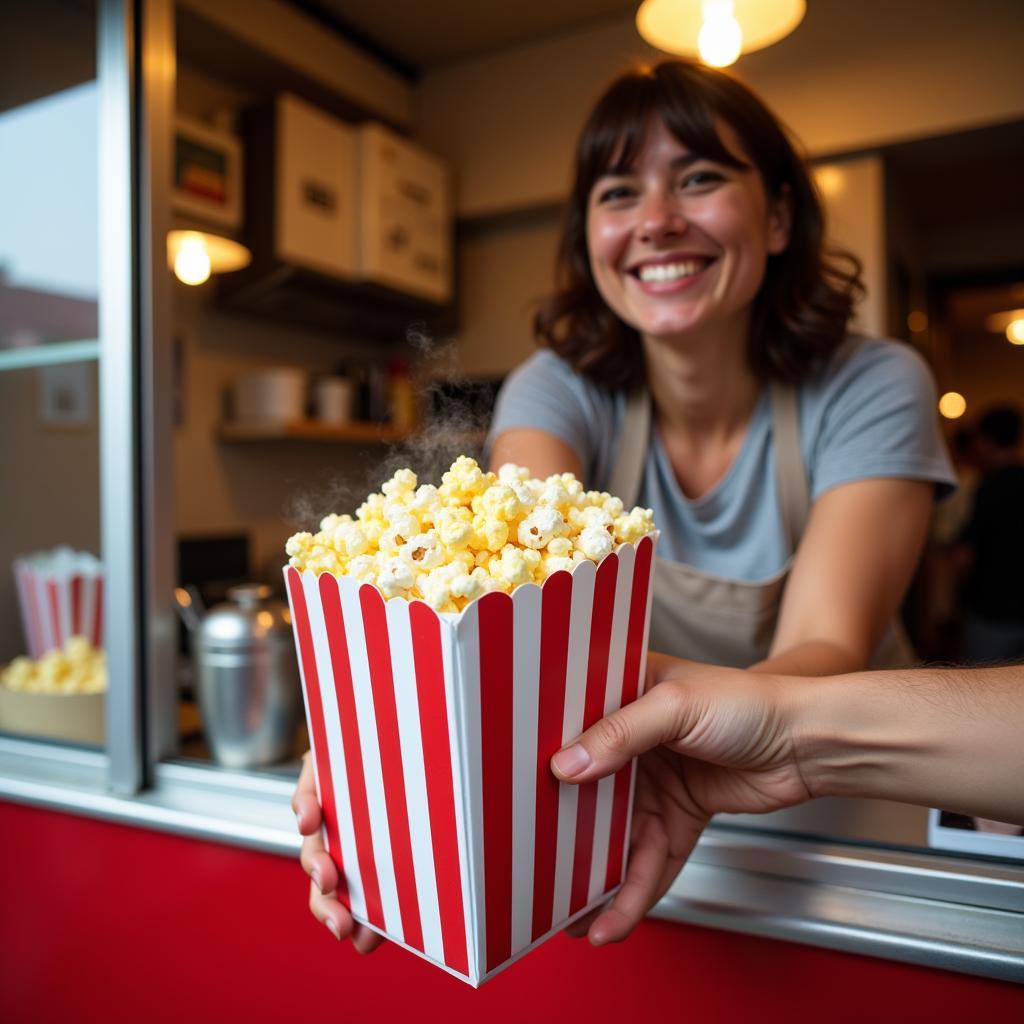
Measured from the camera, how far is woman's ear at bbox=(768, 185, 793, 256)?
1.20 metres

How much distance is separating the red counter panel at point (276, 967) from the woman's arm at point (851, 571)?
292mm

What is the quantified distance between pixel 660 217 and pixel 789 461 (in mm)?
371

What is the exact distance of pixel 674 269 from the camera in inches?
43.1

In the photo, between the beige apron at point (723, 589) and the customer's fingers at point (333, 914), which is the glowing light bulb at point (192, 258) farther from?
the customer's fingers at point (333, 914)

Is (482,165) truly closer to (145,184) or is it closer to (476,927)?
(145,184)

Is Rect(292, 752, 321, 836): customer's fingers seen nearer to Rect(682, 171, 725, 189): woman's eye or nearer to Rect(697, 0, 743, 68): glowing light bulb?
Rect(682, 171, 725, 189): woman's eye

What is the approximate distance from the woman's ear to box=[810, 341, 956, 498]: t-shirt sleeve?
0.19 m

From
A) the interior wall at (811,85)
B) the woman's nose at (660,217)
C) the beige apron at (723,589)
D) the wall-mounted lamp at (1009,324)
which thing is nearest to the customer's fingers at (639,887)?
the beige apron at (723,589)

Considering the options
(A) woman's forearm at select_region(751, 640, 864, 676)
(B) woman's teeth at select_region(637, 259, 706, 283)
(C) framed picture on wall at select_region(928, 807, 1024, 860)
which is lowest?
(C) framed picture on wall at select_region(928, 807, 1024, 860)

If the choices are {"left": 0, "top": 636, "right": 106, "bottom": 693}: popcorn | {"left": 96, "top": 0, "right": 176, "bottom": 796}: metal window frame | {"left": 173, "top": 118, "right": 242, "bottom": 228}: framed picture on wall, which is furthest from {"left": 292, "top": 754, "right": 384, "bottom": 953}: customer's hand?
{"left": 173, "top": 118, "right": 242, "bottom": 228}: framed picture on wall

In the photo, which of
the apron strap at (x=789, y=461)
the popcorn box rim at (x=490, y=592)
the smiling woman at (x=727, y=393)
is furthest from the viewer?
the apron strap at (x=789, y=461)

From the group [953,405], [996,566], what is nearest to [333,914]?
[996,566]

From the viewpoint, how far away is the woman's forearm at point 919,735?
610 millimetres

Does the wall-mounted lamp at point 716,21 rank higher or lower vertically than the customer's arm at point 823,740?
higher
